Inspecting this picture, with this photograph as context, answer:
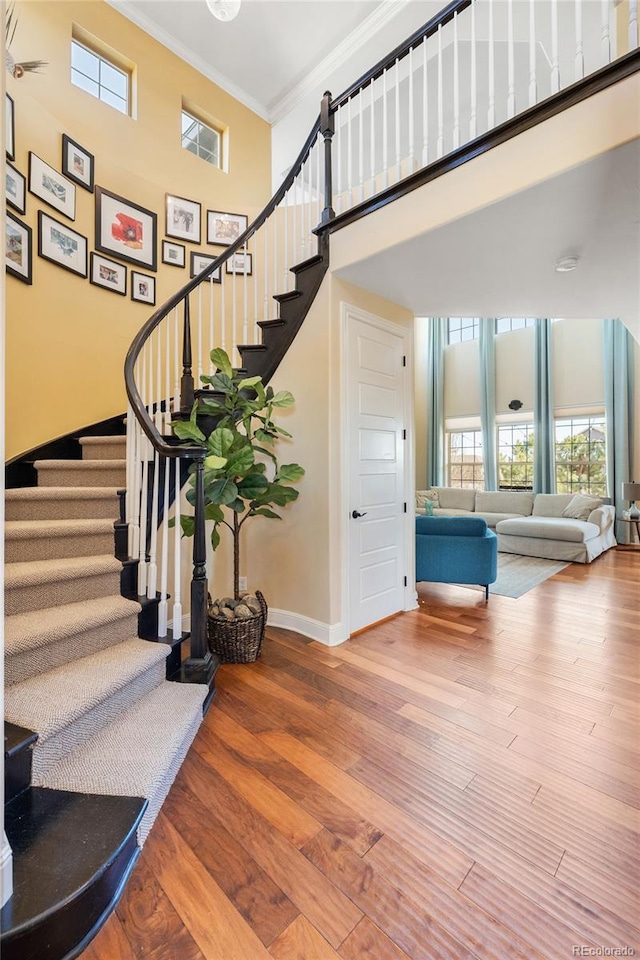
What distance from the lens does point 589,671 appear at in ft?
8.11

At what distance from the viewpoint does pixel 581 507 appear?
5805mm

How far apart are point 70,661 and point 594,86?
11.5 ft

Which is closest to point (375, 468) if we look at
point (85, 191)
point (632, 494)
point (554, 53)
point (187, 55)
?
point (554, 53)

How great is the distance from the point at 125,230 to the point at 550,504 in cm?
659

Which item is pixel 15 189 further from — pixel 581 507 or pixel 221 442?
pixel 581 507

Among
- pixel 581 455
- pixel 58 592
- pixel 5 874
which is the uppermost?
pixel 581 455

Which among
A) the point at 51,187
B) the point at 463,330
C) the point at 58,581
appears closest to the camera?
the point at 58,581

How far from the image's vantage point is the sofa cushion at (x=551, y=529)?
206 inches

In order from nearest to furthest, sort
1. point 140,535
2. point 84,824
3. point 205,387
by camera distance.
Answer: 1. point 84,824
2. point 140,535
3. point 205,387

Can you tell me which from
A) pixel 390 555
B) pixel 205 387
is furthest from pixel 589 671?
pixel 205 387

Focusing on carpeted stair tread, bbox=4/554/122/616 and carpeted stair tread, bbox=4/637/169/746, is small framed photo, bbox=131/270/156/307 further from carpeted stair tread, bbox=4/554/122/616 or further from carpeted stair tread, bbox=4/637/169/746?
carpeted stair tread, bbox=4/637/169/746

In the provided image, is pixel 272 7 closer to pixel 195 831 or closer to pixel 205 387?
pixel 205 387

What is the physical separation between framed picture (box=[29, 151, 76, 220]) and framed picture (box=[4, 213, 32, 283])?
35 centimetres

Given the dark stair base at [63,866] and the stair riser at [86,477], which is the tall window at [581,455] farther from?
the dark stair base at [63,866]
